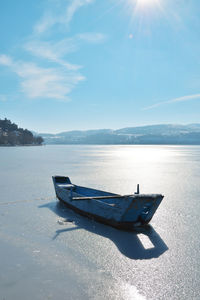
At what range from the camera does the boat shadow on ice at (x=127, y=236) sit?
1105 centimetres

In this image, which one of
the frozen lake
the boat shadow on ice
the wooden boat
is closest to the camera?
the frozen lake

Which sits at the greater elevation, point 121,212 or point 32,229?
point 121,212

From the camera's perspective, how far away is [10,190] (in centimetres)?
2520

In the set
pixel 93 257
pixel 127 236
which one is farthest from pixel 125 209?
pixel 93 257

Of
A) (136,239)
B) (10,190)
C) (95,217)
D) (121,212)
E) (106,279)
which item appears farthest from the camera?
(10,190)

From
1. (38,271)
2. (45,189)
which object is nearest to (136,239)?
(38,271)

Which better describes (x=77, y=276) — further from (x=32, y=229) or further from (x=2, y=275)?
(x=32, y=229)

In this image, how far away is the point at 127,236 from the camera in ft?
43.0

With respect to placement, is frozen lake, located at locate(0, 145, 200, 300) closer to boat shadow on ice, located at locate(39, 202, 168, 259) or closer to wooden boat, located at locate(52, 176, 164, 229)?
boat shadow on ice, located at locate(39, 202, 168, 259)

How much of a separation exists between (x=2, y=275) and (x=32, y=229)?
507 centimetres

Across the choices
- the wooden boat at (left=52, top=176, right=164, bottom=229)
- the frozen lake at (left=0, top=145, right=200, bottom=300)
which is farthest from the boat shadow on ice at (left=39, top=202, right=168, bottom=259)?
the wooden boat at (left=52, top=176, right=164, bottom=229)

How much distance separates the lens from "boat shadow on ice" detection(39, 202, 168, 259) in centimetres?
1105

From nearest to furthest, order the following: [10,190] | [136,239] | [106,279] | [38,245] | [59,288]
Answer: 1. [59,288]
2. [106,279]
3. [38,245]
4. [136,239]
5. [10,190]

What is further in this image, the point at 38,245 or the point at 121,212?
the point at 121,212
